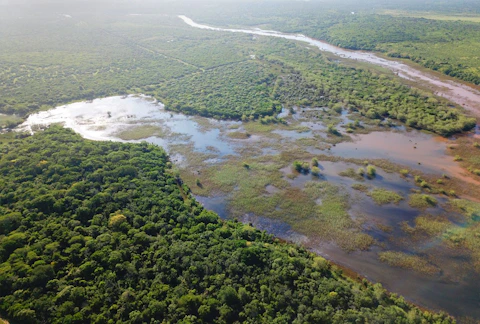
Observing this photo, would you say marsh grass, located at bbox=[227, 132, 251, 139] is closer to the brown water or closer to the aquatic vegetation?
the brown water

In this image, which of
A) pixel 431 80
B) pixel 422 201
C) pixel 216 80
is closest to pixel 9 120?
pixel 216 80

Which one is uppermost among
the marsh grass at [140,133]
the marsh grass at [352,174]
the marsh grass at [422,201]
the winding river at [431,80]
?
the winding river at [431,80]

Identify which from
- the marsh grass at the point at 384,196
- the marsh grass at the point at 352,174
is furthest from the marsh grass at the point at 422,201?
the marsh grass at the point at 352,174

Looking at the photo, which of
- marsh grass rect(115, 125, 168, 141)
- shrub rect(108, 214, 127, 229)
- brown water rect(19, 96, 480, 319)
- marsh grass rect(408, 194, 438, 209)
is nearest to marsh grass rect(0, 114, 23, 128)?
brown water rect(19, 96, 480, 319)

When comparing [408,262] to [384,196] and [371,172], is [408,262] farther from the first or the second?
[371,172]

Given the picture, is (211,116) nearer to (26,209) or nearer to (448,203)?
(26,209)

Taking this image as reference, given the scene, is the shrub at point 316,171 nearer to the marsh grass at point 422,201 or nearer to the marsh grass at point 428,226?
the marsh grass at point 422,201
